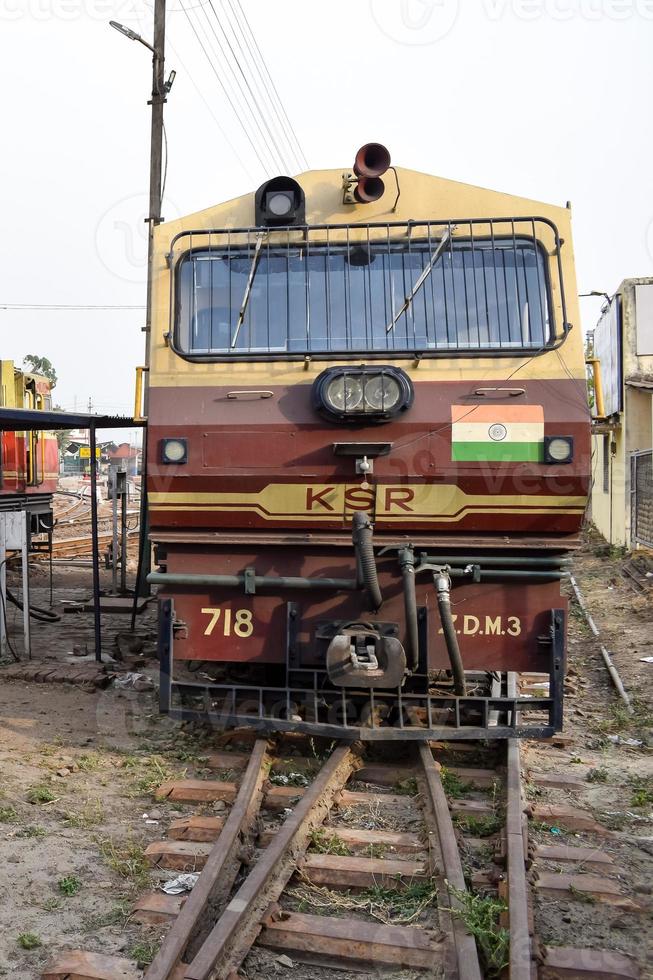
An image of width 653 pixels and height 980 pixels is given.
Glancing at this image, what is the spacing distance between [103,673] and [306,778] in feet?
11.8

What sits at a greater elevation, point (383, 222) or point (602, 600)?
point (383, 222)

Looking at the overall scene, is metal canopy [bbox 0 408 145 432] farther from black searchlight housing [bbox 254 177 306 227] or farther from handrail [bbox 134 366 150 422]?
black searchlight housing [bbox 254 177 306 227]

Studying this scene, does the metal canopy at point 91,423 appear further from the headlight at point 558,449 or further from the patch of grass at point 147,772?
the headlight at point 558,449

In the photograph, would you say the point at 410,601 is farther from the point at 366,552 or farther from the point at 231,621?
the point at 231,621

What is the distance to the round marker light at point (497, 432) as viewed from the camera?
514 cm

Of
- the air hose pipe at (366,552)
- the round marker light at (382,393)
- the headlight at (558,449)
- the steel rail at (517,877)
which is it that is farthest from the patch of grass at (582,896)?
the round marker light at (382,393)

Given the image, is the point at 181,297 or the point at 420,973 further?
the point at 181,297

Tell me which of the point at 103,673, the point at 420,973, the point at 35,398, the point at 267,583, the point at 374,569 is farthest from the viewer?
the point at 35,398

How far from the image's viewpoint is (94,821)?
4527mm

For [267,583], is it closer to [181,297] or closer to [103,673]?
[181,297]

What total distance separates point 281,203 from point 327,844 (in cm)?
402

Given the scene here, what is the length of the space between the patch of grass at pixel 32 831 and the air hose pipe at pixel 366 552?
2215mm

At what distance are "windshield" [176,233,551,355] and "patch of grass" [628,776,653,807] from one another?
9.55ft

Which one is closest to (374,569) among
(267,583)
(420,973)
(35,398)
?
(267,583)
